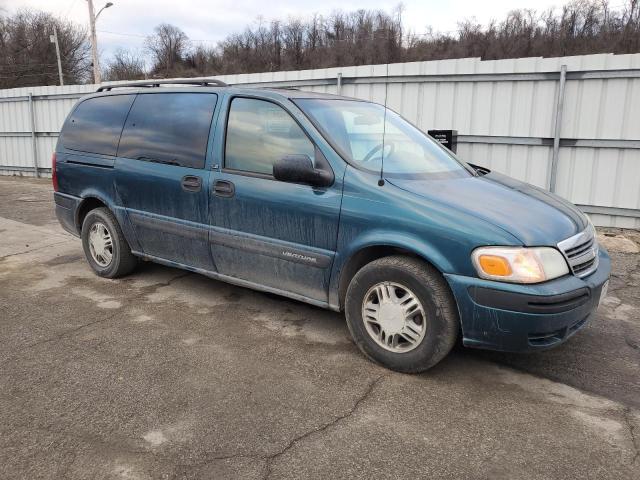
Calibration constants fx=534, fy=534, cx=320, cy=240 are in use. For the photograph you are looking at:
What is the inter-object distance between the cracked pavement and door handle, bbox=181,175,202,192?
3.30 ft

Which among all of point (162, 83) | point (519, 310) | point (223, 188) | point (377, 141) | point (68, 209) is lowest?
point (519, 310)

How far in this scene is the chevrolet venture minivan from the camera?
2980 millimetres

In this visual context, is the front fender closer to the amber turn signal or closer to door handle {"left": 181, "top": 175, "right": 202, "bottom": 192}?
the amber turn signal

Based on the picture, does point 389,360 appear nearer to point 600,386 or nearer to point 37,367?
point 600,386

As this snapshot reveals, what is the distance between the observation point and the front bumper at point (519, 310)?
113 inches

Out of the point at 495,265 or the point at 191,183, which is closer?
the point at 495,265

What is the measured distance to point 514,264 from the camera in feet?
9.48

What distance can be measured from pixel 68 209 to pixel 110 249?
709 mm

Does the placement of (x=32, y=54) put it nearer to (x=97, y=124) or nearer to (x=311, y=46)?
(x=311, y=46)

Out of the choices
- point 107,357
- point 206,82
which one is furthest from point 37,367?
point 206,82

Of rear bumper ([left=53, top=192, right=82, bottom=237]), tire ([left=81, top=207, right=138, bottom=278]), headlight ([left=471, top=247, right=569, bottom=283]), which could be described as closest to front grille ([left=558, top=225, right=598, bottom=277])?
headlight ([left=471, top=247, right=569, bottom=283])

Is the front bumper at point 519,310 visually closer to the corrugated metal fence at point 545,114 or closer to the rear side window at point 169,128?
the rear side window at point 169,128

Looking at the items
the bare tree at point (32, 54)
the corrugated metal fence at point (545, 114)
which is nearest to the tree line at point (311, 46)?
the bare tree at point (32, 54)

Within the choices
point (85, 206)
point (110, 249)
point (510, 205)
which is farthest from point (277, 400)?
point (85, 206)
